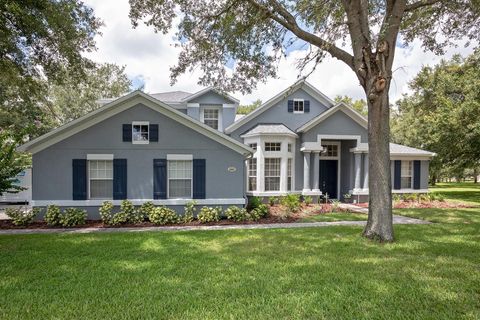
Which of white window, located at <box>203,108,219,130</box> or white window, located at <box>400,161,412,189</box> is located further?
white window, located at <box>400,161,412,189</box>

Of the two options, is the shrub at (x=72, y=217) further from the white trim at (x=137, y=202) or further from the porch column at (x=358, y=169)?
the porch column at (x=358, y=169)

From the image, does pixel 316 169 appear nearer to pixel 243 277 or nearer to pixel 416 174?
pixel 416 174

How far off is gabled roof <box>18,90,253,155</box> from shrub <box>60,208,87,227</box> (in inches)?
108

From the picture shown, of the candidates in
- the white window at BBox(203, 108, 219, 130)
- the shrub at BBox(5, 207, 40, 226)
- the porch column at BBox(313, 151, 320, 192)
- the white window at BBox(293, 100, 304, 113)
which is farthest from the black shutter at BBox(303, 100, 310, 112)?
the shrub at BBox(5, 207, 40, 226)

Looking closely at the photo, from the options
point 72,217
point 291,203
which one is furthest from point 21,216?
point 291,203

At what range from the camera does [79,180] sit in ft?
36.3

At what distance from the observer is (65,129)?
427 inches

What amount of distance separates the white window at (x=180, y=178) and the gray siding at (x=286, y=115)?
204 inches

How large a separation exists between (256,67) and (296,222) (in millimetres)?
6362

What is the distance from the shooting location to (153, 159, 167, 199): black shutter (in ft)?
37.5

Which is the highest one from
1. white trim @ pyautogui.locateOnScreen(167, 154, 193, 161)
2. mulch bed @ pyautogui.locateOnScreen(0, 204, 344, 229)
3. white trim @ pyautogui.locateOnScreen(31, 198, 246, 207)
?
white trim @ pyautogui.locateOnScreen(167, 154, 193, 161)

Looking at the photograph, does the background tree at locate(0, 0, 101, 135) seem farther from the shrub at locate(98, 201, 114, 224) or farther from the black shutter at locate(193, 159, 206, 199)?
the black shutter at locate(193, 159, 206, 199)

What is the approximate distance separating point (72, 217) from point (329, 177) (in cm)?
1366

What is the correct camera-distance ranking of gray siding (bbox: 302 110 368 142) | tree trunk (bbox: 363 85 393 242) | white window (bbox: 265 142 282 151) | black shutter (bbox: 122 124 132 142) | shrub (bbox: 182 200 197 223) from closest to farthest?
tree trunk (bbox: 363 85 393 242) < shrub (bbox: 182 200 197 223) < black shutter (bbox: 122 124 132 142) < white window (bbox: 265 142 282 151) < gray siding (bbox: 302 110 368 142)
